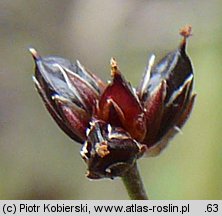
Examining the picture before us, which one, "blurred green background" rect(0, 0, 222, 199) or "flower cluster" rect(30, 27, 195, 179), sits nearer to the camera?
"flower cluster" rect(30, 27, 195, 179)

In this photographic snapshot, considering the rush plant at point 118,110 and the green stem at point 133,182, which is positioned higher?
the rush plant at point 118,110

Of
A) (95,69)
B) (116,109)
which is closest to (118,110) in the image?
(116,109)

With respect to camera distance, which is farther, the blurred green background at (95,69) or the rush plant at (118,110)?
the blurred green background at (95,69)

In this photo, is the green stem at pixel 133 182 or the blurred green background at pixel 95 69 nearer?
the green stem at pixel 133 182

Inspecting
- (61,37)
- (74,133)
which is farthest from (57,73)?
(61,37)

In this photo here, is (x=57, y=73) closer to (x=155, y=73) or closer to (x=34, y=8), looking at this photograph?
(x=155, y=73)
